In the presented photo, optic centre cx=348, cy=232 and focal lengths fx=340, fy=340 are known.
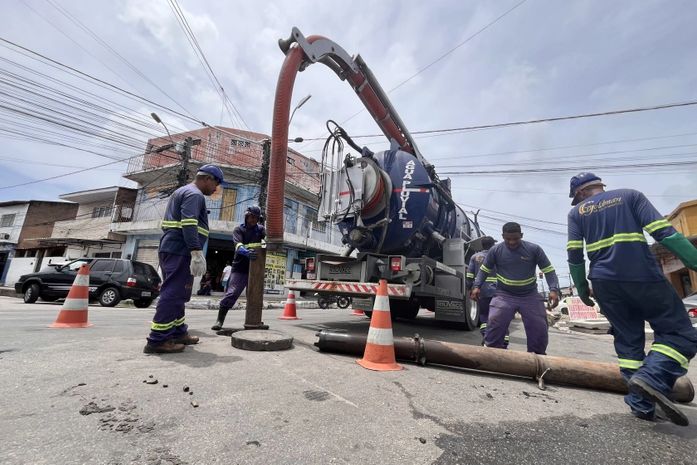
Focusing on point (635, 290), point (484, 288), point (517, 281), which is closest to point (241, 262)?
point (517, 281)

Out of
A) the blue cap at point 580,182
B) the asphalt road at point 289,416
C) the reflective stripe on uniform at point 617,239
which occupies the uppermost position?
the blue cap at point 580,182

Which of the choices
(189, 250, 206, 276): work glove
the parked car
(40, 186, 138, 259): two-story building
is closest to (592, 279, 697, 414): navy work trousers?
(189, 250, 206, 276): work glove

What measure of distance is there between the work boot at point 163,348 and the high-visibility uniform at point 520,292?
3.07m

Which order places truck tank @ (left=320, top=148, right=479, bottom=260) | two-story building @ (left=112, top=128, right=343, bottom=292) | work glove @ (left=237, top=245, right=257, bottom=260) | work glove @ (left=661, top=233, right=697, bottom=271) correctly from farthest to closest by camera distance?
two-story building @ (left=112, top=128, right=343, bottom=292), truck tank @ (left=320, top=148, right=479, bottom=260), work glove @ (left=237, top=245, right=257, bottom=260), work glove @ (left=661, top=233, right=697, bottom=271)

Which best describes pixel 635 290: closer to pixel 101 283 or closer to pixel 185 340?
pixel 185 340

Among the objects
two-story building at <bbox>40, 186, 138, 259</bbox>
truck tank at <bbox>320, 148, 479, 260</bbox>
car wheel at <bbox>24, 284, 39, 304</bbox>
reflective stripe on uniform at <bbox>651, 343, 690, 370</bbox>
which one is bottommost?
reflective stripe on uniform at <bbox>651, 343, 690, 370</bbox>

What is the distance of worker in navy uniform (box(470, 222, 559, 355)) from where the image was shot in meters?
3.54

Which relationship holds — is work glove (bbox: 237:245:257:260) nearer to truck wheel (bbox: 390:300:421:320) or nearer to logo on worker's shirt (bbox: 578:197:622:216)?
logo on worker's shirt (bbox: 578:197:622:216)

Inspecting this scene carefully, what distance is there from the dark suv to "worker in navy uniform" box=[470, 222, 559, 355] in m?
9.45

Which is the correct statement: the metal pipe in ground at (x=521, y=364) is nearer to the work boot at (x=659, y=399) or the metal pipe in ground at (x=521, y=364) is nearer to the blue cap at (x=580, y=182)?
the work boot at (x=659, y=399)

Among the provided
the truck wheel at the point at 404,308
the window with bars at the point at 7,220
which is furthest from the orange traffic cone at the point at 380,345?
the window with bars at the point at 7,220

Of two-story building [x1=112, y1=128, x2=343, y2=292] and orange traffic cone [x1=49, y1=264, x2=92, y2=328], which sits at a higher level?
two-story building [x1=112, y1=128, x2=343, y2=292]

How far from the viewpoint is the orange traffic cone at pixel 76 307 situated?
159 inches

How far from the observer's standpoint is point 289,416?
1780 mm
